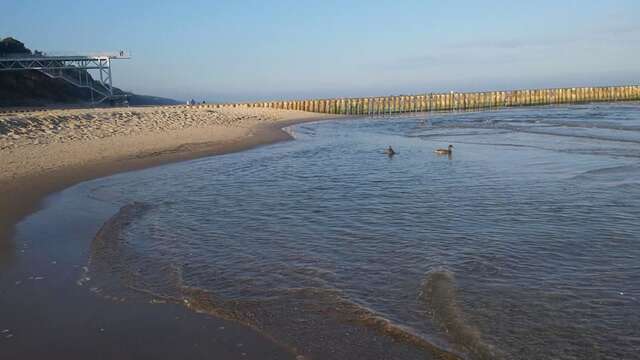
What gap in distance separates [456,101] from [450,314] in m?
71.0

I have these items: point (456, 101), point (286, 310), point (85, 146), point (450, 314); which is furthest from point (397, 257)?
point (456, 101)

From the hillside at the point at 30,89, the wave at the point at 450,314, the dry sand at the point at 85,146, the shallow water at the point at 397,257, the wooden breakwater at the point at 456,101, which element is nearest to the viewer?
the wave at the point at 450,314

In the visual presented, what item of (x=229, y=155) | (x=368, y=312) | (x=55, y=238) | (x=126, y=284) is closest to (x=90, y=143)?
(x=229, y=155)

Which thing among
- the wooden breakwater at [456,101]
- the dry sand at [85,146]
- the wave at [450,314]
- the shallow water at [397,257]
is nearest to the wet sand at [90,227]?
the dry sand at [85,146]

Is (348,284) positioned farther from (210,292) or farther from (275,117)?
(275,117)

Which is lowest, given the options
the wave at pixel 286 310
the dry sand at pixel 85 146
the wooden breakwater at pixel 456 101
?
the wave at pixel 286 310

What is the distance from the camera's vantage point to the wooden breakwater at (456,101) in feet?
219

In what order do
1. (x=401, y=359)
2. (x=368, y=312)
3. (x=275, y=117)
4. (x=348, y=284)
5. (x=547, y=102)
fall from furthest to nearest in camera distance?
(x=547, y=102)
(x=275, y=117)
(x=348, y=284)
(x=368, y=312)
(x=401, y=359)

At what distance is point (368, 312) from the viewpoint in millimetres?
5820

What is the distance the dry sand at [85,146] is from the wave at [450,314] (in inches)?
243

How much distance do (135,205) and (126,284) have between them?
5.19 metres

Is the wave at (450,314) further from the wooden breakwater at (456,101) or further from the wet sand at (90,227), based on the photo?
the wooden breakwater at (456,101)

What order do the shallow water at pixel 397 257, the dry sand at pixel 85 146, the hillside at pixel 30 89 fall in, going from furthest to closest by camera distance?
the hillside at pixel 30 89
the dry sand at pixel 85 146
the shallow water at pixel 397 257

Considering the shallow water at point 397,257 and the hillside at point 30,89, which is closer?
the shallow water at point 397,257
